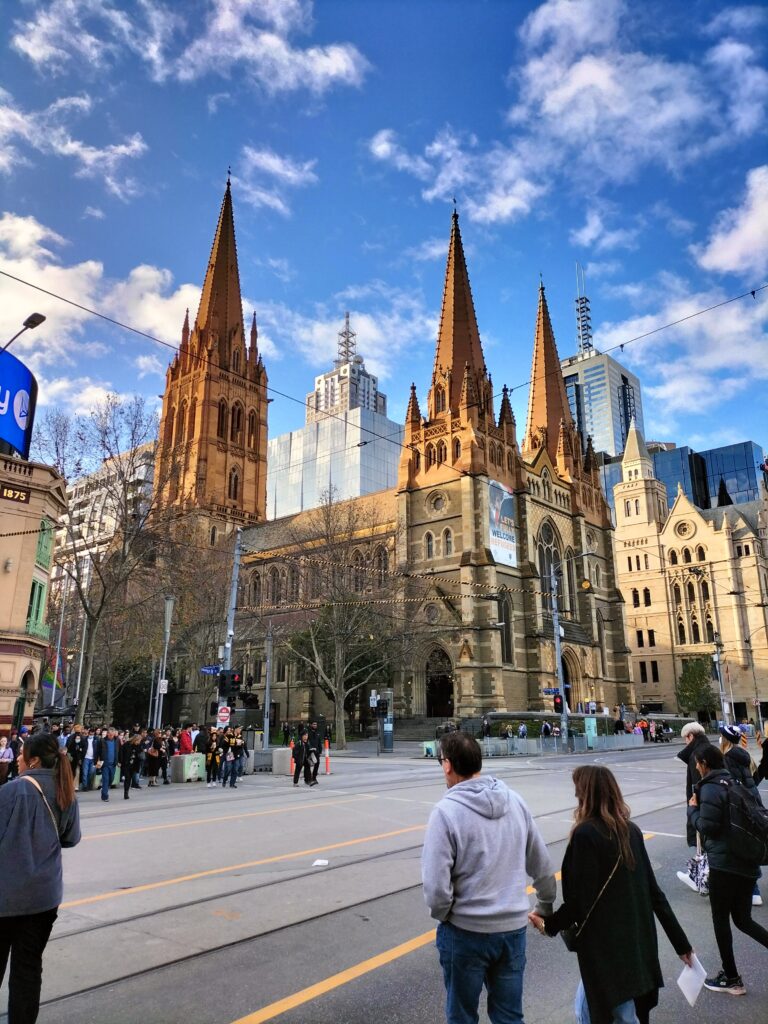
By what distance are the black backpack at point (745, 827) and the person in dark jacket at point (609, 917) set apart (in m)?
1.89

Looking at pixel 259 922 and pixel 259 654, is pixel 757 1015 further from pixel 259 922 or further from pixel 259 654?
pixel 259 654

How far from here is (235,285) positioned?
78062mm

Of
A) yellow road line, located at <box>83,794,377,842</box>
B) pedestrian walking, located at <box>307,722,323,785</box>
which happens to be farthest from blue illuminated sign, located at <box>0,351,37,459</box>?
yellow road line, located at <box>83,794,377,842</box>

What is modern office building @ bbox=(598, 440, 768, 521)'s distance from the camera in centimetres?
11169

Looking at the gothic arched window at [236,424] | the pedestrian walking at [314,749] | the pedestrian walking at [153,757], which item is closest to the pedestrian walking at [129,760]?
the pedestrian walking at [153,757]

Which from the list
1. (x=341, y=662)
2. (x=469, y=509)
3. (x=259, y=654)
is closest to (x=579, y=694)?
(x=469, y=509)

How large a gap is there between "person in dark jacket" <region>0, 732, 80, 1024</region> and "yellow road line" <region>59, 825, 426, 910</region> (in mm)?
3047

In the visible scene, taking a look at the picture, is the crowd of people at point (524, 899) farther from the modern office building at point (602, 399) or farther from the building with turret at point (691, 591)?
the modern office building at point (602, 399)

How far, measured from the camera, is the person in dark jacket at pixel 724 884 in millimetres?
4754

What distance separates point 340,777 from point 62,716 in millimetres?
21967

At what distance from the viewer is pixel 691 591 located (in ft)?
253

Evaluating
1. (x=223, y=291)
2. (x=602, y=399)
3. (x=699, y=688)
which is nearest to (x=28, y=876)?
(x=699, y=688)

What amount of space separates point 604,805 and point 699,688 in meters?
72.6

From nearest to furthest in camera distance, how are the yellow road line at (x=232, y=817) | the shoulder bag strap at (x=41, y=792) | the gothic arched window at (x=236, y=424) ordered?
the shoulder bag strap at (x=41, y=792) → the yellow road line at (x=232, y=817) → the gothic arched window at (x=236, y=424)
